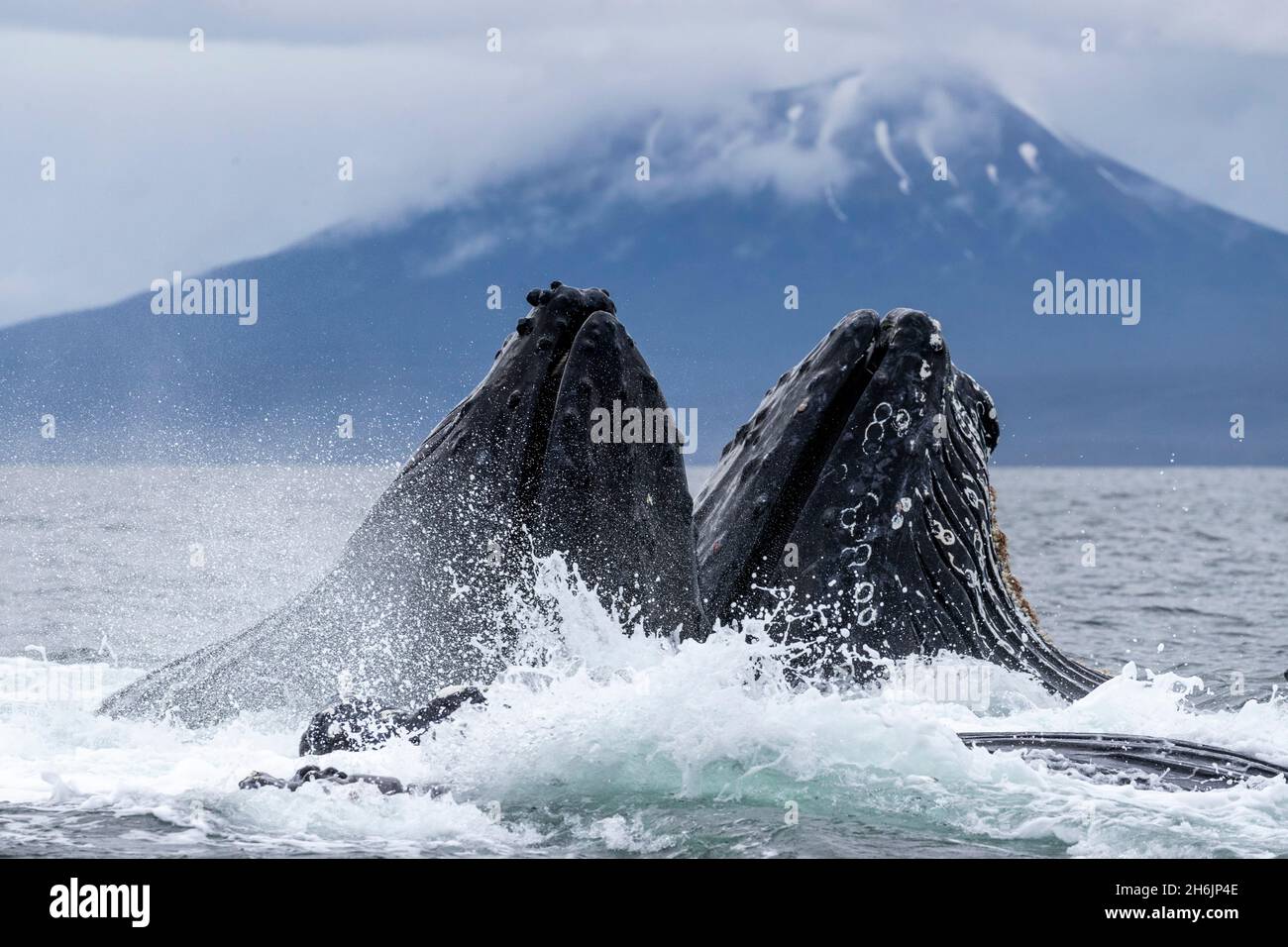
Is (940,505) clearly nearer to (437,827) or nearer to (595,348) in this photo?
(595,348)

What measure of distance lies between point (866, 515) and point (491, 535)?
95.9 inches

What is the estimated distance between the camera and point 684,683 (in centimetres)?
777

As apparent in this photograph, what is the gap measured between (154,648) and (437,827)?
8.62 m

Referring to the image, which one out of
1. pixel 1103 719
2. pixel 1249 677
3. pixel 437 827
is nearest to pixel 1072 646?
pixel 1249 677

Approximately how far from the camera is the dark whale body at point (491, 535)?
25.6ft

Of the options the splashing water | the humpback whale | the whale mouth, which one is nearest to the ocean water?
the splashing water

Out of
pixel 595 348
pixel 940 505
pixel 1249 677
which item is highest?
pixel 595 348

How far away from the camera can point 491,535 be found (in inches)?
308

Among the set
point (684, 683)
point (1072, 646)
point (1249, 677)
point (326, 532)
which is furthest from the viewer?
point (326, 532)

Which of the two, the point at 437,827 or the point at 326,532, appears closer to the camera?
the point at 437,827

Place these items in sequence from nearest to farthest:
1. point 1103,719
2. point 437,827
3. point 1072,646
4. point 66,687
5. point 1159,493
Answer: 1. point 437,827
2. point 1103,719
3. point 66,687
4. point 1072,646
5. point 1159,493

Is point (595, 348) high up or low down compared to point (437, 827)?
up

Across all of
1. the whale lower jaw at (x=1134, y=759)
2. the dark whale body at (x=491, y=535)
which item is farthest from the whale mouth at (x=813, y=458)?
the whale lower jaw at (x=1134, y=759)

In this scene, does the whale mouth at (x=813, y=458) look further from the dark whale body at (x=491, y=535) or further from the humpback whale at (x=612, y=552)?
the dark whale body at (x=491, y=535)
